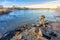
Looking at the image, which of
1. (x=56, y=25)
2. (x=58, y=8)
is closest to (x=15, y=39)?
(x=56, y=25)

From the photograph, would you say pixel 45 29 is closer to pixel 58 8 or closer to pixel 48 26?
pixel 48 26

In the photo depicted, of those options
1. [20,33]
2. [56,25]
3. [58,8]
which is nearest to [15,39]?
[20,33]

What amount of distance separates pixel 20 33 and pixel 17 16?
0.66ft

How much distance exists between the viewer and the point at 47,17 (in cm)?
130

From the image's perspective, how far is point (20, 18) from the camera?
4.36ft

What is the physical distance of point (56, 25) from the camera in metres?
1.28

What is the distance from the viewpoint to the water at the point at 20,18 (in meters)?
1.31

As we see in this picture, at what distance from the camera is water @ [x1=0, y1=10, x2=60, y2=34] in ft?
4.29

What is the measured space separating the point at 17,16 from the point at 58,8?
0.48 meters

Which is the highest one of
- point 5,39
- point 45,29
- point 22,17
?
point 22,17

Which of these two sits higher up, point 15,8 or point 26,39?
point 15,8

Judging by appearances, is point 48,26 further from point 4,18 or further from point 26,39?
point 4,18

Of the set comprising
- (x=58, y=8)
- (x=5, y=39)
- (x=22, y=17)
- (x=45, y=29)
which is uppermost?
(x=58, y=8)

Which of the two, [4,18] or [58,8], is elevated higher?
[58,8]
